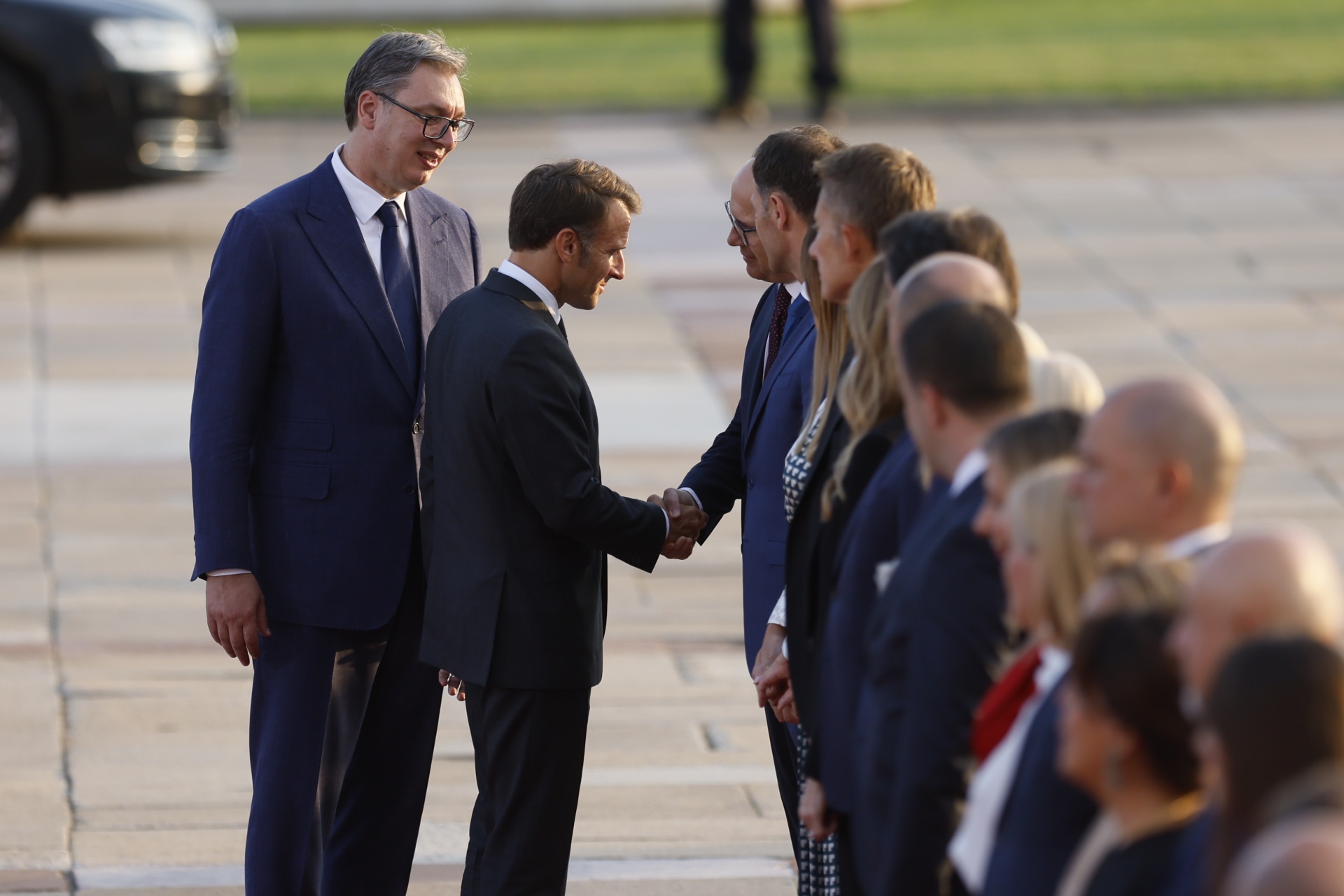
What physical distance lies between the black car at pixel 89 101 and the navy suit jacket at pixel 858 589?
10534 millimetres

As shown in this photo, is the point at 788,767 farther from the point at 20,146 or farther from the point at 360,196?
the point at 20,146

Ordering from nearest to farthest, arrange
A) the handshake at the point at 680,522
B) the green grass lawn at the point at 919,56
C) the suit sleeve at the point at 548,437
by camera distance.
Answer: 1. the suit sleeve at the point at 548,437
2. the handshake at the point at 680,522
3. the green grass lawn at the point at 919,56

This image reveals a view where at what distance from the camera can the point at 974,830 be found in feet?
9.53

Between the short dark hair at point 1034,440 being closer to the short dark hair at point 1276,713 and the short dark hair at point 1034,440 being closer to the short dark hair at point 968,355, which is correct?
the short dark hair at point 968,355

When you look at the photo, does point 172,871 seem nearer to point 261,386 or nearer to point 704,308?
point 261,386

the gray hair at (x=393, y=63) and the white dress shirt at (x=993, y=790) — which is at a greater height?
the gray hair at (x=393, y=63)

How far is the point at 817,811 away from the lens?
Result: 3.80 metres

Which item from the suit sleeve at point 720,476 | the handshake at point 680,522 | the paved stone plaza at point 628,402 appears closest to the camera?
the handshake at point 680,522

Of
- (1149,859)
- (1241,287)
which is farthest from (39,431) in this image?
(1149,859)

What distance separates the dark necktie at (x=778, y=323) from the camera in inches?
189

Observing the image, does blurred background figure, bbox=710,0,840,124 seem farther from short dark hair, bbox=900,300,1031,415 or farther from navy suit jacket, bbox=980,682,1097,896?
navy suit jacket, bbox=980,682,1097,896

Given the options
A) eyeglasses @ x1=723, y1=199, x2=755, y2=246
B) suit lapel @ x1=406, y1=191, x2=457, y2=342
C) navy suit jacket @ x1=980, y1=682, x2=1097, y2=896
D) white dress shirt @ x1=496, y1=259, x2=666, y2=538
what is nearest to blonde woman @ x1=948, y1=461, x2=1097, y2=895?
navy suit jacket @ x1=980, y1=682, x2=1097, y2=896

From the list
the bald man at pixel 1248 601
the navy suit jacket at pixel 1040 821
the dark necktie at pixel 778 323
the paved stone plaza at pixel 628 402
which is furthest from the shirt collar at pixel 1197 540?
the paved stone plaza at pixel 628 402

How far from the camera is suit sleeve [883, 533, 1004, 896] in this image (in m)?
3.10
